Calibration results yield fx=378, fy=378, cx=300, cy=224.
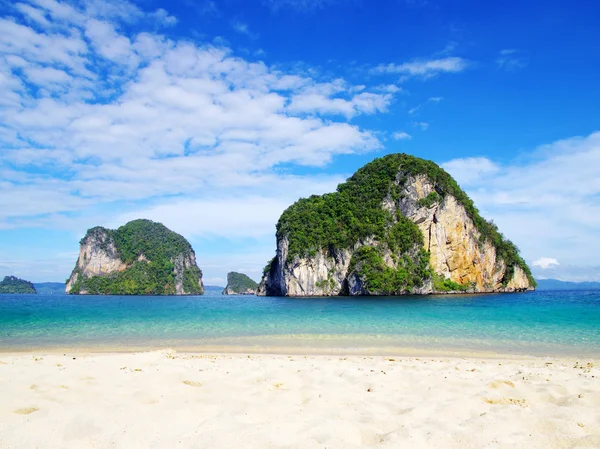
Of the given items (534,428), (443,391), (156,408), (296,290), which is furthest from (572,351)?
(296,290)

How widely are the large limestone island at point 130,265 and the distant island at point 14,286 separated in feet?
115

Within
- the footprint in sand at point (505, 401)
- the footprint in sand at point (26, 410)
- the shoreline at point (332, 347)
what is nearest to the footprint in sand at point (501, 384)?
the footprint in sand at point (505, 401)

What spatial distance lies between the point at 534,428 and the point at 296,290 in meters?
72.0

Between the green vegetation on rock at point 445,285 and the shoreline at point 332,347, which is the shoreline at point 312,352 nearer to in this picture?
the shoreline at point 332,347

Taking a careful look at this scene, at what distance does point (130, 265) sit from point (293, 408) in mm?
153380

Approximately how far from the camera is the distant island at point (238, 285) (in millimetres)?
169375

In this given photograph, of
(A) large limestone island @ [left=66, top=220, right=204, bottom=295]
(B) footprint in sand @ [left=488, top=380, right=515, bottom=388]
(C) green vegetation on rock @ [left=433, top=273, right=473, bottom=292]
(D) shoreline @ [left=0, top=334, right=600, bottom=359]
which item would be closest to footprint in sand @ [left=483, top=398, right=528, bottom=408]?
(B) footprint in sand @ [left=488, top=380, right=515, bottom=388]

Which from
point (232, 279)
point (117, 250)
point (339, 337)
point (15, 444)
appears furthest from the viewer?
point (232, 279)

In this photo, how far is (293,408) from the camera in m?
4.85

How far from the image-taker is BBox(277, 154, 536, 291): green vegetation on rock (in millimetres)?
73812

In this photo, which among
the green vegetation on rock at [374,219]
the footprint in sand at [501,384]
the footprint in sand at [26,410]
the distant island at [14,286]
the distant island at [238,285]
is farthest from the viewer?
the distant island at [238,285]

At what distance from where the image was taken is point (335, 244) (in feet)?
246

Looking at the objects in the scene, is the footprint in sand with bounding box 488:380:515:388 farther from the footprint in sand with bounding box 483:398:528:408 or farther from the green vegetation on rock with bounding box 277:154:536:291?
the green vegetation on rock with bounding box 277:154:536:291

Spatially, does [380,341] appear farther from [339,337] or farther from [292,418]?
[292,418]
